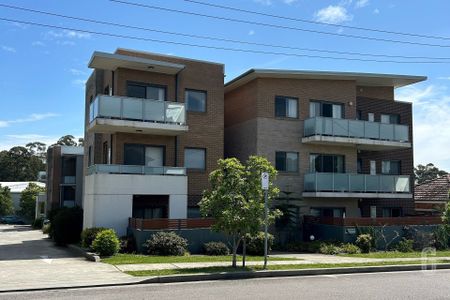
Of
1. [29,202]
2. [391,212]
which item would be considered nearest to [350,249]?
[391,212]

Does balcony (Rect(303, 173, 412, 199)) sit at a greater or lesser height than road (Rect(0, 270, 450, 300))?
greater

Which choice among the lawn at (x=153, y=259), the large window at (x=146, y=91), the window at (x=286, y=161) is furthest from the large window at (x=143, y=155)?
the lawn at (x=153, y=259)

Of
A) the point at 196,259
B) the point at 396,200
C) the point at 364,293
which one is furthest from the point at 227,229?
the point at 396,200

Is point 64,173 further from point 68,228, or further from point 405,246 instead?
point 405,246

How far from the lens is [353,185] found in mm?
26422

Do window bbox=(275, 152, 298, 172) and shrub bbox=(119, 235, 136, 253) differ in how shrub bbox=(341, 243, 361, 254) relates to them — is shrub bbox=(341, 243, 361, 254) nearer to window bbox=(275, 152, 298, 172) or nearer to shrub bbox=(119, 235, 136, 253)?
window bbox=(275, 152, 298, 172)

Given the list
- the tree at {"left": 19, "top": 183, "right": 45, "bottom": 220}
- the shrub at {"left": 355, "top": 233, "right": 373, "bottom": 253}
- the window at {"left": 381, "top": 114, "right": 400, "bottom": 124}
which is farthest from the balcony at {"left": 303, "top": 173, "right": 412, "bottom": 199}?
the tree at {"left": 19, "top": 183, "right": 45, "bottom": 220}

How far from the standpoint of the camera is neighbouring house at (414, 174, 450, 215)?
111 ft

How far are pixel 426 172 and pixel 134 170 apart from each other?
288ft

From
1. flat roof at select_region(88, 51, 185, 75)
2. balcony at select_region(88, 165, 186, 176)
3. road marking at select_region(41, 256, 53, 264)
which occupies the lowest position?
road marking at select_region(41, 256, 53, 264)

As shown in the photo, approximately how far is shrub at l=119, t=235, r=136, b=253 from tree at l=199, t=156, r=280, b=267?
214 inches

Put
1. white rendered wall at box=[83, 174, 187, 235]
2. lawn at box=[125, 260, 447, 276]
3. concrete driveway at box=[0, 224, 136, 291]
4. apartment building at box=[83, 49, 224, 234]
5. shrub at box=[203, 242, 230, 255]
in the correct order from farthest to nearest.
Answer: apartment building at box=[83, 49, 224, 234] < white rendered wall at box=[83, 174, 187, 235] < shrub at box=[203, 242, 230, 255] < lawn at box=[125, 260, 447, 276] < concrete driveway at box=[0, 224, 136, 291]

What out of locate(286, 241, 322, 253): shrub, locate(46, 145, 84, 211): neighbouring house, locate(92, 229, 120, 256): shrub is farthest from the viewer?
locate(46, 145, 84, 211): neighbouring house

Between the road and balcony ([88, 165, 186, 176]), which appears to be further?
balcony ([88, 165, 186, 176])
